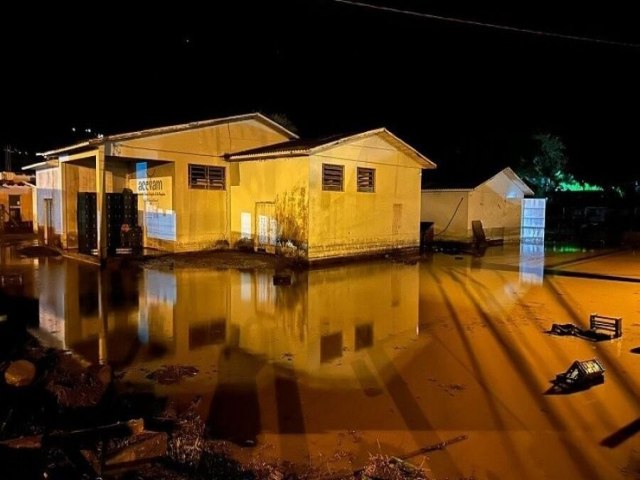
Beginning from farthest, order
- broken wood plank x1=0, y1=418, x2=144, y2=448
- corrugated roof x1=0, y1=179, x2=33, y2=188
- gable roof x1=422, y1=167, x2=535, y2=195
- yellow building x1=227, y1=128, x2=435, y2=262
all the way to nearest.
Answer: corrugated roof x1=0, y1=179, x2=33, y2=188 < gable roof x1=422, y1=167, x2=535, y2=195 < yellow building x1=227, y1=128, x2=435, y2=262 < broken wood plank x1=0, y1=418, x2=144, y2=448

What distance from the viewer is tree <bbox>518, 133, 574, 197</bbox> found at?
39500 millimetres

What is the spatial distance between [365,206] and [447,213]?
8.46 m

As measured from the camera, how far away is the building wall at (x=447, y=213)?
85.6 feet

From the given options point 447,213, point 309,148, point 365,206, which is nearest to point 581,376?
point 309,148

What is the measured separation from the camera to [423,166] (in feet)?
74.5

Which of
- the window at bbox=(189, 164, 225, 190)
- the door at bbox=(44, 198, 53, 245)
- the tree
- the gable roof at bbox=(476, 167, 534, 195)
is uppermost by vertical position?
the tree

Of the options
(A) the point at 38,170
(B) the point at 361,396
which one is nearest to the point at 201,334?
(B) the point at 361,396

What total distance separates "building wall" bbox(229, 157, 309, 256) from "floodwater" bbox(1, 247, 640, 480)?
348cm

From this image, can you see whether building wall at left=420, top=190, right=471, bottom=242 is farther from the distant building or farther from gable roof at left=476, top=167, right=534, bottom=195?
gable roof at left=476, top=167, right=534, bottom=195

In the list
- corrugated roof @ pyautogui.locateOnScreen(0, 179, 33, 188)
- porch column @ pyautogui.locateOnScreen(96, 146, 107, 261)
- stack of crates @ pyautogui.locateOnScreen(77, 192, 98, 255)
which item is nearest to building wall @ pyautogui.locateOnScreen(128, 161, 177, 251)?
stack of crates @ pyautogui.locateOnScreen(77, 192, 98, 255)

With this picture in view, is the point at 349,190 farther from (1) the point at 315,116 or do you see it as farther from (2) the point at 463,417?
(1) the point at 315,116

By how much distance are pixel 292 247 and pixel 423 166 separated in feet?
25.9

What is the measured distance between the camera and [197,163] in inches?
770

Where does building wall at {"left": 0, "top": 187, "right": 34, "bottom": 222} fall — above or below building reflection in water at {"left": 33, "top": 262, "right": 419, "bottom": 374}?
above
